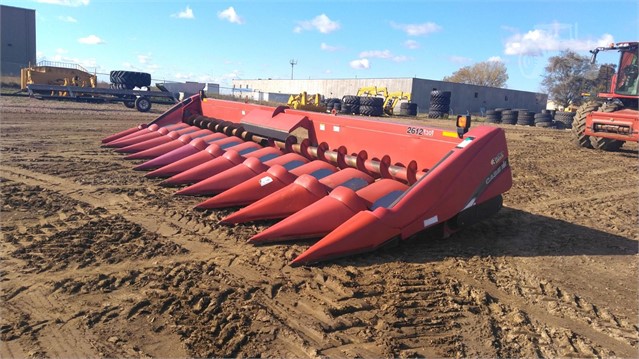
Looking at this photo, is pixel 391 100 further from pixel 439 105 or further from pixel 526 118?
pixel 526 118

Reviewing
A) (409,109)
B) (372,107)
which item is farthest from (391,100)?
(372,107)

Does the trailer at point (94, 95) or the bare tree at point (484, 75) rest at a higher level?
the bare tree at point (484, 75)

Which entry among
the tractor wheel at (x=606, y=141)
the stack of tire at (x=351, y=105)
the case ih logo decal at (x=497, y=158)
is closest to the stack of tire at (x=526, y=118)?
the stack of tire at (x=351, y=105)

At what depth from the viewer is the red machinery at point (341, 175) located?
3652 millimetres

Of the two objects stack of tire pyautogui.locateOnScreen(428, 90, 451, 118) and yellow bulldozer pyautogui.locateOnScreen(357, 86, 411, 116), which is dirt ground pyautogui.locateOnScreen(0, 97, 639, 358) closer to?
stack of tire pyautogui.locateOnScreen(428, 90, 451, 118)

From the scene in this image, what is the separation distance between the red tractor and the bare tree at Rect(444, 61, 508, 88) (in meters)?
44.4

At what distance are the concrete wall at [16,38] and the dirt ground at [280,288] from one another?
49826 millimetres

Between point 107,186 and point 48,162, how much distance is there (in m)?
2.16

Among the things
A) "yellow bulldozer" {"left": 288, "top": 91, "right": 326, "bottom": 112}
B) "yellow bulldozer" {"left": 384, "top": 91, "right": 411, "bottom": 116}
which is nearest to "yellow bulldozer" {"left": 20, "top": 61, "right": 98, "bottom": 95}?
"yellow bulldozer" {"left": 288, "top": 91, "right": 326, "bottom": 112}

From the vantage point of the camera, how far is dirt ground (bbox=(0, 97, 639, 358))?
2.42 metres

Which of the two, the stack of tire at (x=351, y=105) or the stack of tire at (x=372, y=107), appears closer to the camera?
the stack of tire at (x=372, y=107)

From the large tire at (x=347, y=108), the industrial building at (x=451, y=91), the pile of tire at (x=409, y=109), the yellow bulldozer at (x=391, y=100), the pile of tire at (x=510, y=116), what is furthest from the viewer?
the industrial building at (x=451, y=91)

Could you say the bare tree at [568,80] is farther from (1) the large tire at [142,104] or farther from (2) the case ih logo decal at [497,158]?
(1) the large tire at [142,104]

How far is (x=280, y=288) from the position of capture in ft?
9.83
